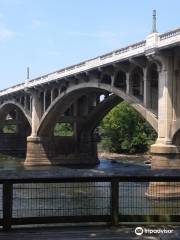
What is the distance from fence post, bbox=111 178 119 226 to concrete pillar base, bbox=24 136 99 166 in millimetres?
55573

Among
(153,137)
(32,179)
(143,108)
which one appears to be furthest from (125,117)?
(32,179)

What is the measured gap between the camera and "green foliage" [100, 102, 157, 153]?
85438mm

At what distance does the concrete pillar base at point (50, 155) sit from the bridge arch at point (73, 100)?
1556mm

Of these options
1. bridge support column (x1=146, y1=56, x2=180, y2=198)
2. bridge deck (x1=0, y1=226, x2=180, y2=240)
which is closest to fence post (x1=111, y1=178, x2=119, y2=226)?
bridge deck (x1=0, y1=226, x2=180, y2=240)

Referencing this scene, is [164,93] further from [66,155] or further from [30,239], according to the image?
[66,155]

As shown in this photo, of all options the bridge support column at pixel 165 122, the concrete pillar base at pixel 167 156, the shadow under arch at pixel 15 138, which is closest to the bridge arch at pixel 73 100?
the bridge support column at pixel 165 122

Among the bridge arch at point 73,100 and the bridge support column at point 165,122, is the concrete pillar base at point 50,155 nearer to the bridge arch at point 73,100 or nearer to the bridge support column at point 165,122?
the bridge arch at point 73,100

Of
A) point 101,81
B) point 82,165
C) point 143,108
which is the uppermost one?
point 101,81

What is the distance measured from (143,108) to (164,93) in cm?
321

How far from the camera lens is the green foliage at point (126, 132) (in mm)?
85438

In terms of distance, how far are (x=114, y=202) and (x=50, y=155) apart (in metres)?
57.7

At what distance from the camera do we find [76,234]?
32.1 feet

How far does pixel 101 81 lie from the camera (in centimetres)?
4666

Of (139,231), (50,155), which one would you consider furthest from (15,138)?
(139,231)
